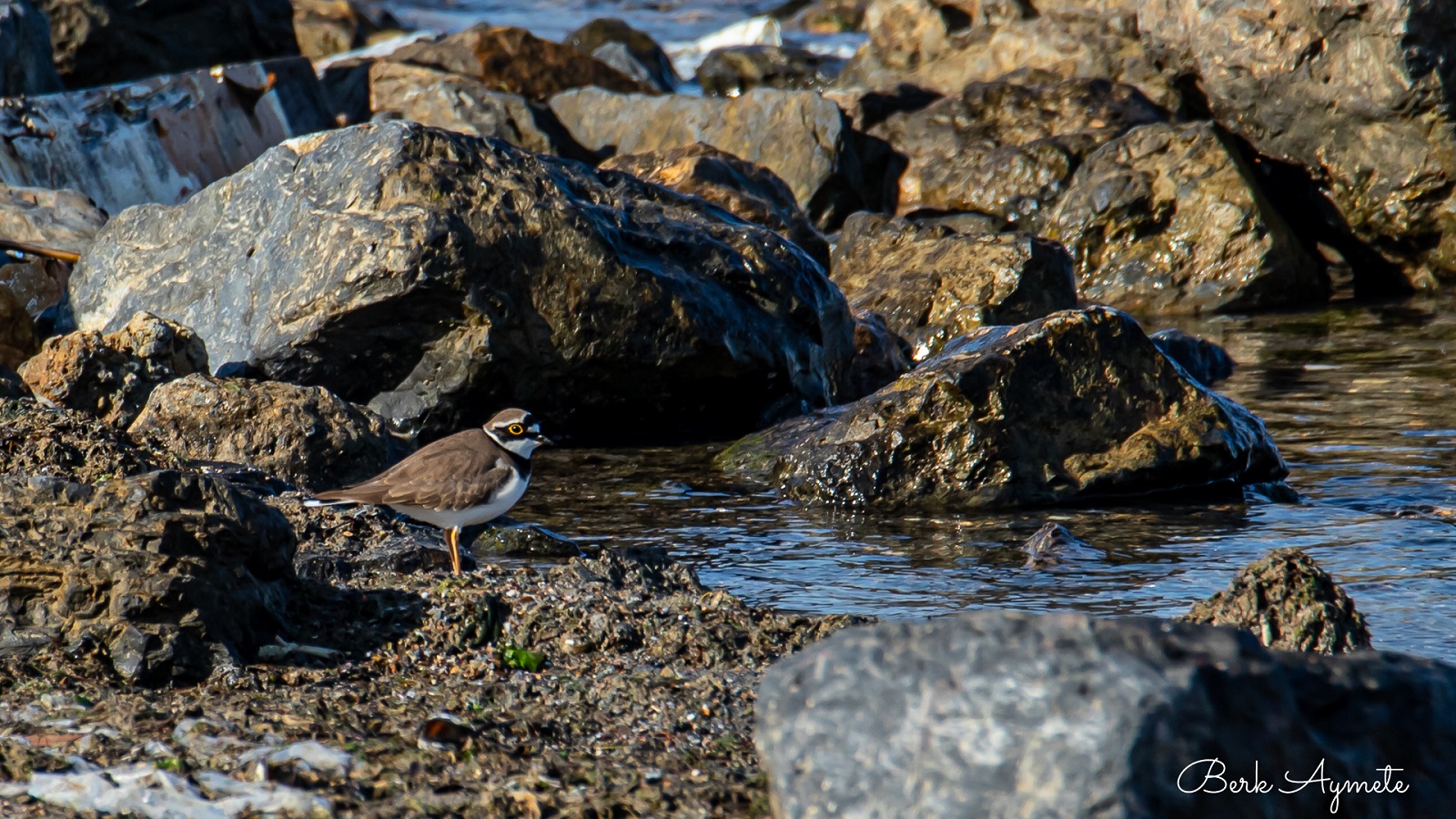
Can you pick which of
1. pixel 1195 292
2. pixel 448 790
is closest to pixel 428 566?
pixel 448 790

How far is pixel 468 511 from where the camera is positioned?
6.64m

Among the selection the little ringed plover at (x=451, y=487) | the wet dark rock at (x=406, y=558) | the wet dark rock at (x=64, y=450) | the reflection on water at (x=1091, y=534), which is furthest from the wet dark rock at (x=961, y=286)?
the wet dark rock at (x=64, y=450)

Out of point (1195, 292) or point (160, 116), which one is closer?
point (160, 116)

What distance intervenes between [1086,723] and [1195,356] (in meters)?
10.4

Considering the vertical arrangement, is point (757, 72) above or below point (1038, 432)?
above

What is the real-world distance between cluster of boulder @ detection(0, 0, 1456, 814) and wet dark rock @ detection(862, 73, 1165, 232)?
6 cm

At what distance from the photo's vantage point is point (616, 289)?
32.8 ft

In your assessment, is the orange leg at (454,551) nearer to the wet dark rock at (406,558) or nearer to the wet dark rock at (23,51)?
the wet dark rock at (406,558)

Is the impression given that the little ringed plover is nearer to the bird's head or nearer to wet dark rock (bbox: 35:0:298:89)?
the bird's head

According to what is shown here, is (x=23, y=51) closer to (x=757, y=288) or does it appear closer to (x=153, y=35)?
(x=153, y=35)

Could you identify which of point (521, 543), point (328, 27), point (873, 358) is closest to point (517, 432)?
point (521, 543)

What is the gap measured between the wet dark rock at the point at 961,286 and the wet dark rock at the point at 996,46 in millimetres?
7022

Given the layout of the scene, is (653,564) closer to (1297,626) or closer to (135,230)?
(1297,626)

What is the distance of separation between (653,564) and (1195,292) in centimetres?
1198
